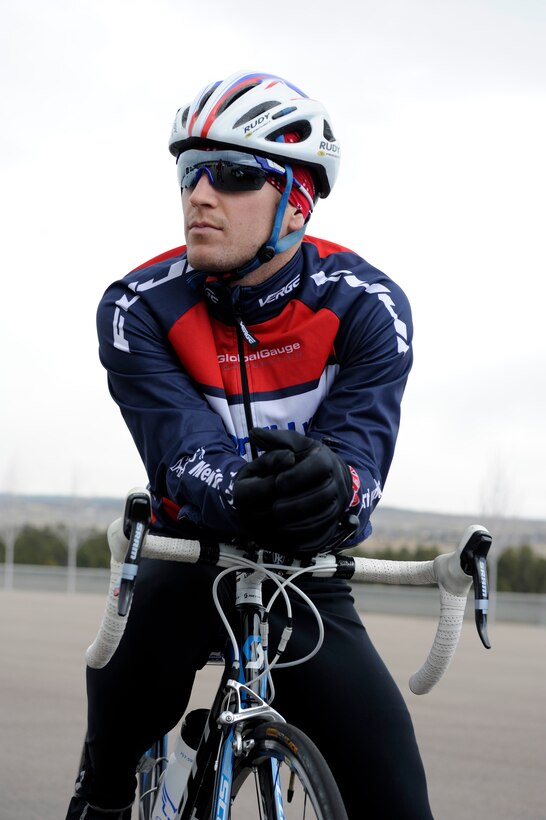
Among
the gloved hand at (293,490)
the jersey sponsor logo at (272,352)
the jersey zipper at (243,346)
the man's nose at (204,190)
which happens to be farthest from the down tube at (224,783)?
the man's nose at (204,190)

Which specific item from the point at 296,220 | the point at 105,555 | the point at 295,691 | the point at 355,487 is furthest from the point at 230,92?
the point at 105,555

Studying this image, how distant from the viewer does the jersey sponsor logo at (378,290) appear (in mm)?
3580

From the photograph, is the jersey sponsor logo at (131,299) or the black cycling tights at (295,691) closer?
the black cycling tights at (295,691)

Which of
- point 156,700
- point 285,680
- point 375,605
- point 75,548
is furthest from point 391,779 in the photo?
point 75,548

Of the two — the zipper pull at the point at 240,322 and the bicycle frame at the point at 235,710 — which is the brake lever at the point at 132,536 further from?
the zipper pull at the point at 240,322

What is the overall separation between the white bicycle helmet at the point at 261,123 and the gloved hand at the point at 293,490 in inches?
38.4

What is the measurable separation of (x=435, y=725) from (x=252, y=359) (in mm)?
7334

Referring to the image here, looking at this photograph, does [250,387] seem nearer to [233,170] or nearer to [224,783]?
[233,170]

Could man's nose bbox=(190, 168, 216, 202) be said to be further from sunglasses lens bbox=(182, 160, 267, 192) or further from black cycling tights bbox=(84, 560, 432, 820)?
black cycling tights bbox=(84, 560, 432, 820)

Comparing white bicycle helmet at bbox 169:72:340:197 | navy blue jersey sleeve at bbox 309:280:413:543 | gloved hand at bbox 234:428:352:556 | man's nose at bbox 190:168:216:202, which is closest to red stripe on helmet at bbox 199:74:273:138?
white bicycle helmet at bbox 169:72:340:197

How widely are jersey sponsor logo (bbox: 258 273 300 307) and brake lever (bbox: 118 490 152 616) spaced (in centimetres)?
84

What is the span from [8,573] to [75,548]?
30.1ft

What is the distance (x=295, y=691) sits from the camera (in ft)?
11.1

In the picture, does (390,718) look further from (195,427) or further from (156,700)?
(195,427)
